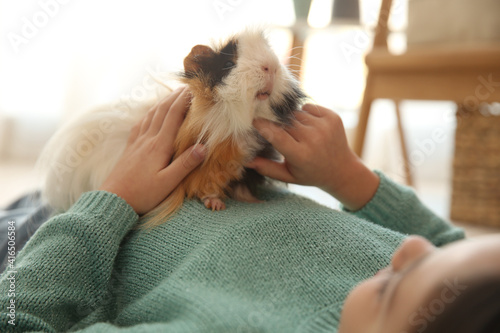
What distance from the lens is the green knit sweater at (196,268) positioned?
1.71 feet

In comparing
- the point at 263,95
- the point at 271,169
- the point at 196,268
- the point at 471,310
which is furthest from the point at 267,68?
the point at 471,310

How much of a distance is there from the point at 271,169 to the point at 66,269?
0.36m

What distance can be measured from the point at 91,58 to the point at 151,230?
2.16 m

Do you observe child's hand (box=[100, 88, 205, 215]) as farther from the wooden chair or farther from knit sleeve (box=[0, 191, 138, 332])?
the wooden chair

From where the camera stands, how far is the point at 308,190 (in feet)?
6.16

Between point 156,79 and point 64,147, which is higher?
point 156,79

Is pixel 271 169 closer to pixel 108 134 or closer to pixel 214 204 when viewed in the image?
pixel 214 204

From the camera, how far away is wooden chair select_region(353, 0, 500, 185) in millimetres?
1398

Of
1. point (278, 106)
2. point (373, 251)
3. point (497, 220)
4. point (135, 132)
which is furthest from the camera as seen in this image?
point (497, 220)

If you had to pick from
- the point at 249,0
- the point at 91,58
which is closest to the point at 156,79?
the point at 249,0

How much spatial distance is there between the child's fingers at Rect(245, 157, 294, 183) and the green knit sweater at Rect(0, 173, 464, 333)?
5 centimetres

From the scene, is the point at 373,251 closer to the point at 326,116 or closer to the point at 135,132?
the point at 326,116

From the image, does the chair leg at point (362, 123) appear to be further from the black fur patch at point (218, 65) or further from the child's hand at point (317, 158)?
the black fur patch at point (218, 65)

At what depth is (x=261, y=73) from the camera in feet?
2.28
